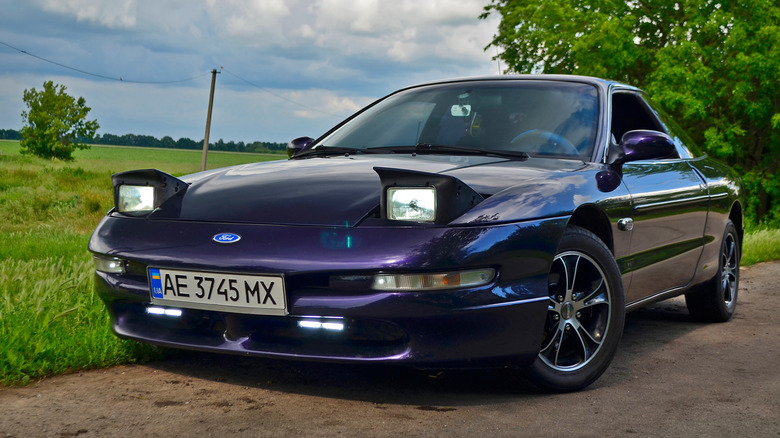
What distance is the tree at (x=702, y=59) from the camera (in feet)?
80.6

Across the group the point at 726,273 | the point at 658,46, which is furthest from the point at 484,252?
the point at 658,46

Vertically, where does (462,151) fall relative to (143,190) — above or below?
above

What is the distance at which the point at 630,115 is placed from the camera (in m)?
5.30

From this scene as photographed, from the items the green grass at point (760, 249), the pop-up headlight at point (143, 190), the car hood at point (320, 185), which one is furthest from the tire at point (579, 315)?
the green grass at point (760, 249)

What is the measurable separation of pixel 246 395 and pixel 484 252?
1159mm

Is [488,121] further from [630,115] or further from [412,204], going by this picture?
[412,204]

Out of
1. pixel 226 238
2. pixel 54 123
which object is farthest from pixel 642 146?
pixel 54 123

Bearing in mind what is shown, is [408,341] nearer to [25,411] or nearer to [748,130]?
[25,411]

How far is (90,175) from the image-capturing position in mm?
47812

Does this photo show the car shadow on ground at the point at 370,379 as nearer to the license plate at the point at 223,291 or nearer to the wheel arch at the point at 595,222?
the license plate at the point at 223,291

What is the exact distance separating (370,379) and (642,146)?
5.90 ft

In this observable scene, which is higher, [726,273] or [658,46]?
[658,46]

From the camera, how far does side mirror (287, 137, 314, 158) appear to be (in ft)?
17.3

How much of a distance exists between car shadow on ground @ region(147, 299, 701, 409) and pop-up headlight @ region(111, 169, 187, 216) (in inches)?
30.3
